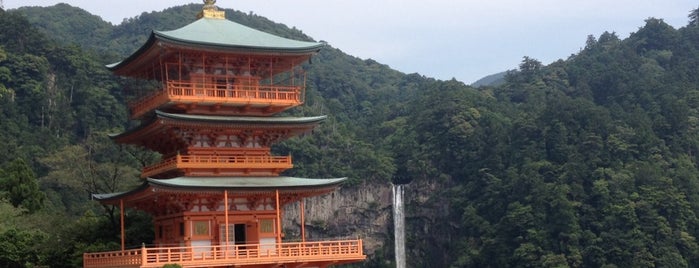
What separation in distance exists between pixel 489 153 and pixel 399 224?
337 inches

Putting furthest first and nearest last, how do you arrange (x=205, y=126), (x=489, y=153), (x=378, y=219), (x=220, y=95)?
(x=489, y=153) → (x=378, y=219) → (x=220, y=95) → (x=205, y=126)

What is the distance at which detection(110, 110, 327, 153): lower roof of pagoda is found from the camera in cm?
2655

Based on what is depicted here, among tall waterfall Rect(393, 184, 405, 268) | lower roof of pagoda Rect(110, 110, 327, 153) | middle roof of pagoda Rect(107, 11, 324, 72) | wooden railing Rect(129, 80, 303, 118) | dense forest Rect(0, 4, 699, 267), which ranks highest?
middle roof of pagoda Rect(107, 11, 324, 72)

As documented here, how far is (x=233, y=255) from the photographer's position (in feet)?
84.2

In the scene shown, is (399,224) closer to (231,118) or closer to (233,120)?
(231,118)

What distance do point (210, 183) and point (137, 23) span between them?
87.4m

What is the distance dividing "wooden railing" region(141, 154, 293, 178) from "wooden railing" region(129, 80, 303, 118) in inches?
63.7

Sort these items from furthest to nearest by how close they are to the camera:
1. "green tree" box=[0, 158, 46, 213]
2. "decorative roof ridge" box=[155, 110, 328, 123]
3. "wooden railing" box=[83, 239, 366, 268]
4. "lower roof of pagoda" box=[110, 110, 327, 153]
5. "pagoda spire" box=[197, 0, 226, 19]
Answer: "green tree" box=[0, 158, 46, 213], "pagoda spire" box=[197, 0, 226, 19], "lower roof of pagoda" box=[110, 110, 327, 153], "decorative roof ridge" box=[155, 110, 328, 123], "wooden railing" box=[83, 239, 366, 268]

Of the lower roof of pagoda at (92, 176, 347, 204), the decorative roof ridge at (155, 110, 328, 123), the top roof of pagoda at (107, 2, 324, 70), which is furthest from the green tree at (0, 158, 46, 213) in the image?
the decorative roof ridge at (155, 110, 328, 123)

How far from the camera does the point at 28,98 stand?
6288 cm

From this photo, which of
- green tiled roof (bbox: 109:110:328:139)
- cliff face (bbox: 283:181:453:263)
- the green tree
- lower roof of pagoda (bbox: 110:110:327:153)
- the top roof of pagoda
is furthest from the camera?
cliff face (bbox: 283:181:453:263)

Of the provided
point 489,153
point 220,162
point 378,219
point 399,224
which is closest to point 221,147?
point 220,162

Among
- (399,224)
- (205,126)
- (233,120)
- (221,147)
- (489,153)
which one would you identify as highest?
(233,120)

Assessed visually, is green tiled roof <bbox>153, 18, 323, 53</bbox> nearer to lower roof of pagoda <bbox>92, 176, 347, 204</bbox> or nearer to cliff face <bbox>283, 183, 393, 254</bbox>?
lower roof of pagoda <bbox>92, 176, 347, 204</bbox>
